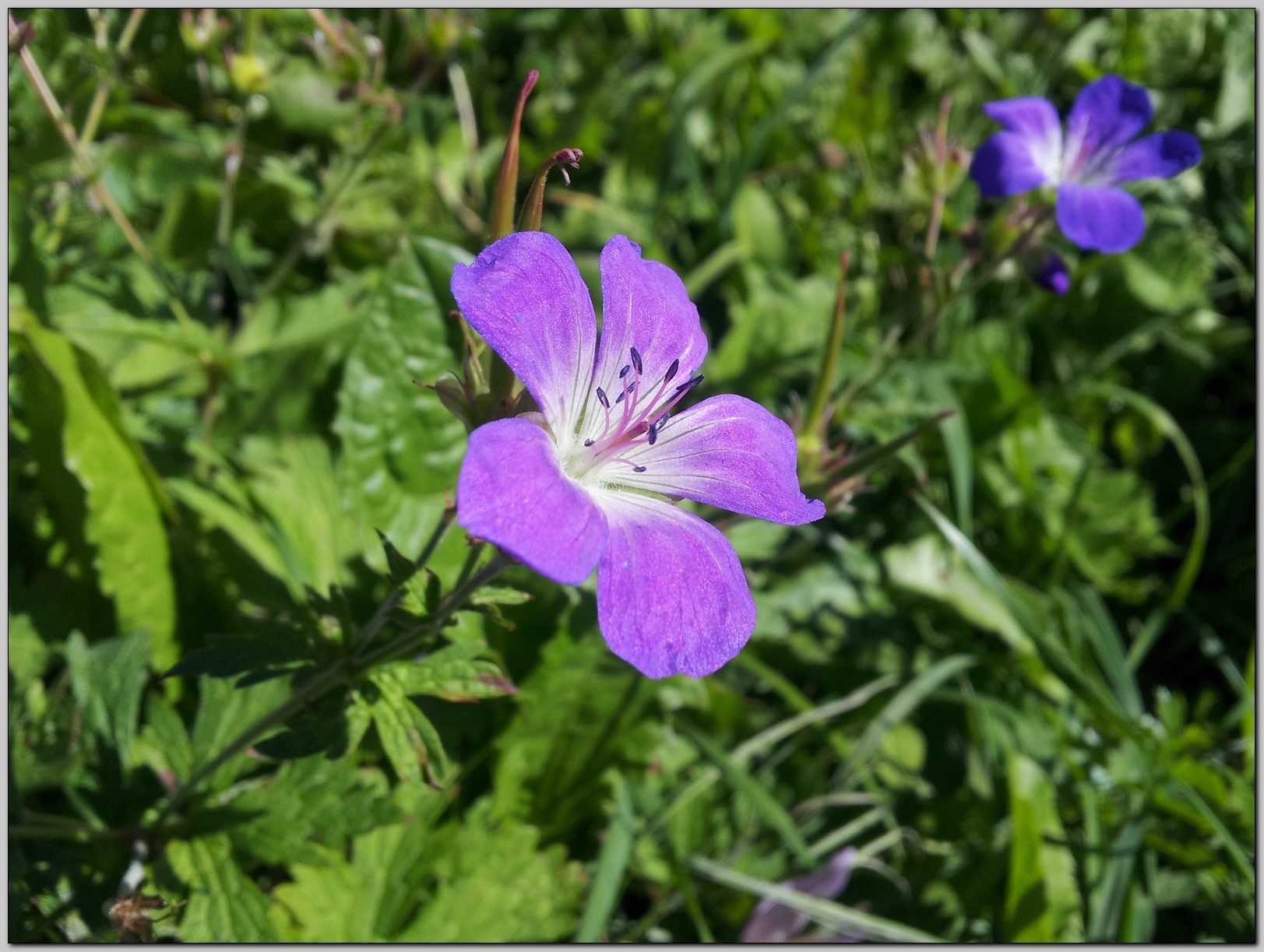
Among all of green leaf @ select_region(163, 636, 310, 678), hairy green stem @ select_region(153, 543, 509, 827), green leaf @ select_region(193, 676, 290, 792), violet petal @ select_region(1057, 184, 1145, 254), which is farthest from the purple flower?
green leaf @ select_region(193, 676, 290, 792)

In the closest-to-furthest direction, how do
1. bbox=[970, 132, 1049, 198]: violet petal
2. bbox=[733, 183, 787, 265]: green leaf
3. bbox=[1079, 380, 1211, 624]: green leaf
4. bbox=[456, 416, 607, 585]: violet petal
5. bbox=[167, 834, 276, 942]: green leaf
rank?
bbox=[456, 416, 607, 585]: violet petal → bbox=[167, 834, 276, 942]: green leaf → bbox=[970, 132, 1049, 198]: violet petal → bbox=[1079, 380, 1211, 624]: green leaf → bbox=[733, 183, 787, 265]: green leaf

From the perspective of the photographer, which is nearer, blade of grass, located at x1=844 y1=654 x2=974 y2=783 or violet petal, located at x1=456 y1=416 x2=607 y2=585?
violet petal, located at x1=456 y1=416 x2=607 y2=585

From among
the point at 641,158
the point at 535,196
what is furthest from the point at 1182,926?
the point at 641,158

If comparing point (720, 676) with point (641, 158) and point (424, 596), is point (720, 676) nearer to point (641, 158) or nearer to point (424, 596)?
point (424, 596)

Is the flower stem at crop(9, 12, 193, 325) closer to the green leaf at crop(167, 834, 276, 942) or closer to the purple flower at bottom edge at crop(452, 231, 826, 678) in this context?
the green leaf at crop(167, 834, 276, 942)

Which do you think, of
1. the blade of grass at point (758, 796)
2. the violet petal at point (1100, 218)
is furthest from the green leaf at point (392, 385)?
the violet petal at point (1100, 218)

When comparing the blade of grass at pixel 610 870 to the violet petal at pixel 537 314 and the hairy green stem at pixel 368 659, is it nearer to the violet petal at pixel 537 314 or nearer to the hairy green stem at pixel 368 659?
the hairy green stem at pixel 368 659

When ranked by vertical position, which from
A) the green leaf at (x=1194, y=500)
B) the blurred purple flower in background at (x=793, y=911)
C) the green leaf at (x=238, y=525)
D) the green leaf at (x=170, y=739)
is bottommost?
the blurred purple flower in background at (x=793, y=911)
